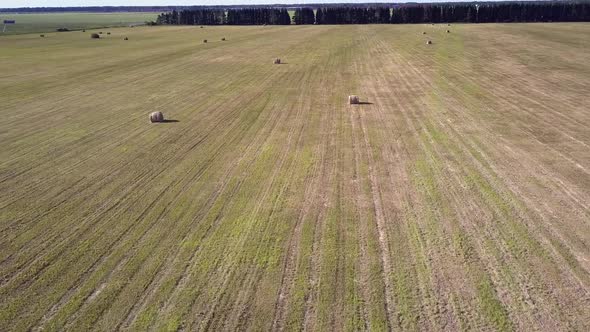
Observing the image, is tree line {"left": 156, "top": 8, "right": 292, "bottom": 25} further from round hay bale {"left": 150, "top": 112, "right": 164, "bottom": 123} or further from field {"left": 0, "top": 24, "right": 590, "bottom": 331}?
round hay bale {"left": 150, "top": 112, "right": 164, "bottom": 123}

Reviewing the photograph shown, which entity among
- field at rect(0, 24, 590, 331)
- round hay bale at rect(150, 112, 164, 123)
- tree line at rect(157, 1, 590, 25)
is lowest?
field at rect(0, 24, 590, 331)

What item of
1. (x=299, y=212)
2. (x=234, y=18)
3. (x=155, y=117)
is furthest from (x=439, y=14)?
(x=299, y=212)

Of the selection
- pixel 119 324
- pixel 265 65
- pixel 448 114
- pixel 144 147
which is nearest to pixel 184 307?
pixel 119 324

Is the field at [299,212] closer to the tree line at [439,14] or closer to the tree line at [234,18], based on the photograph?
the tree line at [439,14]

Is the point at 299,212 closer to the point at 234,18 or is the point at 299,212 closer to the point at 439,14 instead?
the point at 439,14

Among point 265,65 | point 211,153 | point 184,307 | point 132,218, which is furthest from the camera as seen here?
point 265,65

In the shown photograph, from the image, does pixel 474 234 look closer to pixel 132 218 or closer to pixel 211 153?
pixel 132 218

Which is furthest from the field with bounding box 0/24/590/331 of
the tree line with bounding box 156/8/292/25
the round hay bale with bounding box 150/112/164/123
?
the tree line with bounding box 156/8/292/25

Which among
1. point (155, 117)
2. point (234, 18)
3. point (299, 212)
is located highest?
point (234, 18)
